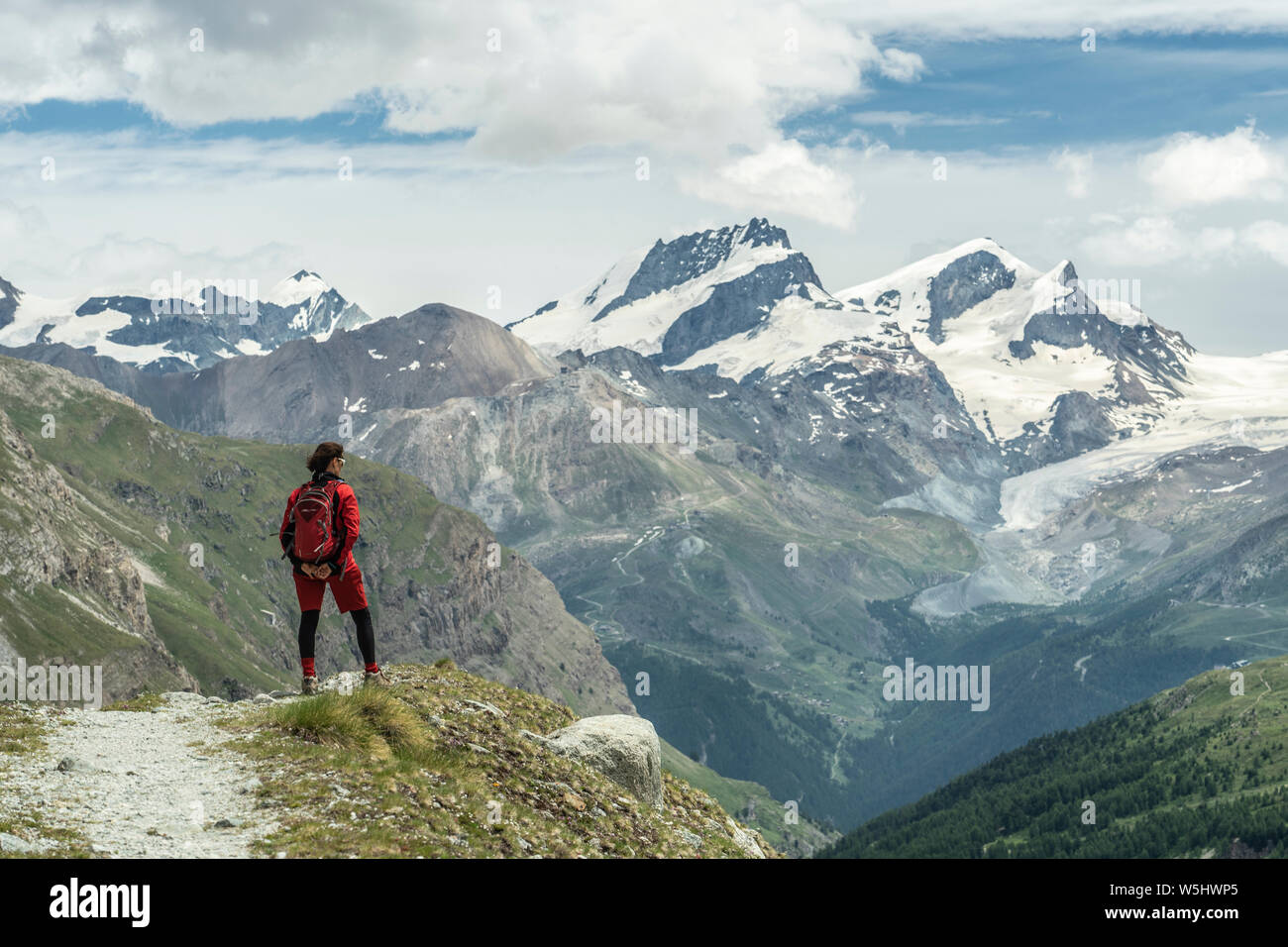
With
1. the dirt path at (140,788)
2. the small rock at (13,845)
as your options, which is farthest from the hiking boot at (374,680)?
the small rock at (13,845)

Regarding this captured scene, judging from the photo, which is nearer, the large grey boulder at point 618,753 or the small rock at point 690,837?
the small rock at point 690,837

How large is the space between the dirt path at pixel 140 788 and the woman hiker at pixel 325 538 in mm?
4430

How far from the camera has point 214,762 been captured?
2688 cm

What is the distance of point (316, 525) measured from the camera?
31672 mm

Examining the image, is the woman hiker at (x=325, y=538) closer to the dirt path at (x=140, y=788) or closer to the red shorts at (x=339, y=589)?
the red shorts at (x=339, y=589)

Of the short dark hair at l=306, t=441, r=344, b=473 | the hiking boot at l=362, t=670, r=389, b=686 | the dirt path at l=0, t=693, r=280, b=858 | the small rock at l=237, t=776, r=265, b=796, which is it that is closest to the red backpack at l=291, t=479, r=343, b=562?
the short dark hair at l=306, t=441, r=344, b=473

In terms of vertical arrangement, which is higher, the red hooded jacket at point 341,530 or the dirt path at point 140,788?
the red hooded jacket at point 341,530

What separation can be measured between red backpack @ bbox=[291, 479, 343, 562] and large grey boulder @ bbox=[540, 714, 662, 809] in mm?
8235

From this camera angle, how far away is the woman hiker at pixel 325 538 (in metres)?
31.7

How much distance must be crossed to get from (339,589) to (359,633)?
1.80 meters

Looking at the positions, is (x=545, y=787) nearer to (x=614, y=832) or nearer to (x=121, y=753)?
(x=614, y=832)
